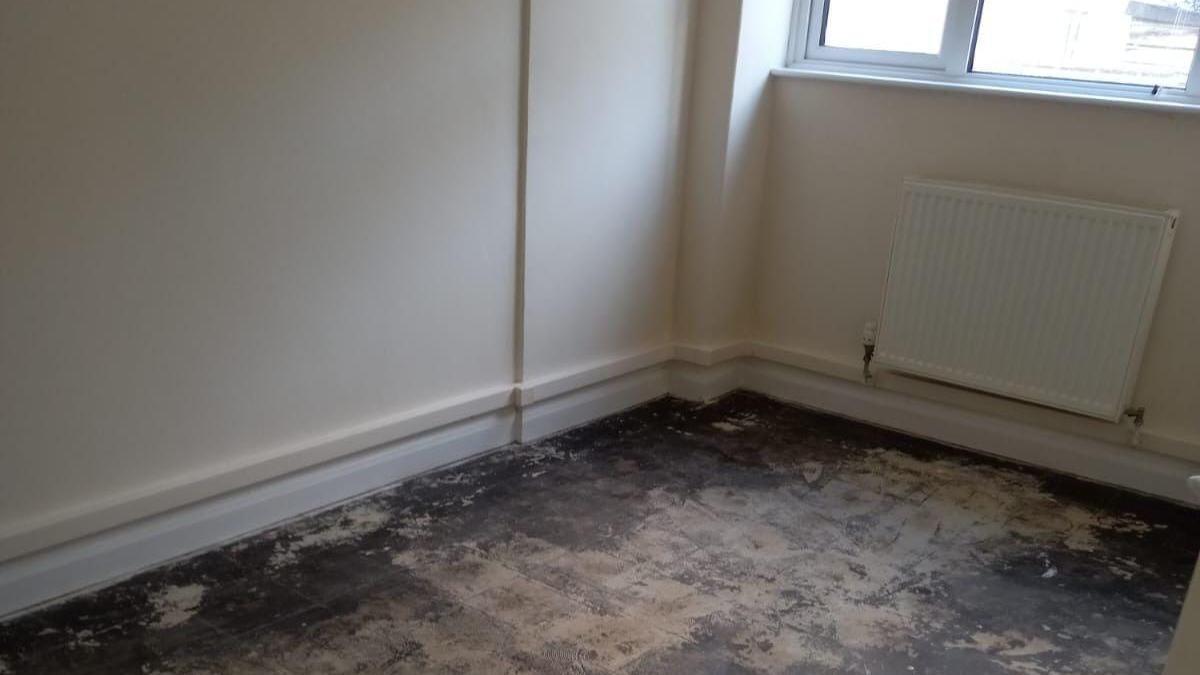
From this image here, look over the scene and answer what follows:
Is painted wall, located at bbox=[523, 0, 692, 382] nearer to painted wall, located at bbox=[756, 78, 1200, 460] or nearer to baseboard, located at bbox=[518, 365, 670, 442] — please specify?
baseboard, located at bbox=[518, 365, 670, 442]

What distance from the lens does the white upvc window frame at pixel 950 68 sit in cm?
327

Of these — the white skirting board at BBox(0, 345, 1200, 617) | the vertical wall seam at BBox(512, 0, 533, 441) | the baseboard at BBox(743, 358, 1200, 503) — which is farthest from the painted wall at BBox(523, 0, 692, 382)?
the baseboard at BBox(743, 358, 1200, 503)

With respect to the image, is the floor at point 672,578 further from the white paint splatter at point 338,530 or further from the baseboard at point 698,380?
the baseboard at point 698,380

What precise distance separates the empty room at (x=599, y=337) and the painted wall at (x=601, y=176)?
16mm

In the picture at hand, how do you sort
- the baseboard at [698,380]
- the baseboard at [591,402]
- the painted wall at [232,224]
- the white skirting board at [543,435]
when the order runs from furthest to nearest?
the baseboard at [698,380] < the baseboard at [591,402] < the white skirting board at [543,435] < the painted wall at [232,224]

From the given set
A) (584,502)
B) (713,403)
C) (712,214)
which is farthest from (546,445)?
(712,214)

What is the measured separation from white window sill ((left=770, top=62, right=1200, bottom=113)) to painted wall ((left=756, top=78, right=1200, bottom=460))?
0.03 meters

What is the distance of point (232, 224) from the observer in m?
2.50

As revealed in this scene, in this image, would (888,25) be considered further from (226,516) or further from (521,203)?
(226,516)

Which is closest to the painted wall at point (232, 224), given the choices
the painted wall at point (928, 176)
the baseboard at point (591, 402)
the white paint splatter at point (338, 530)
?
the white paint splatter at point (338, 530)

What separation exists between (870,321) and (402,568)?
1994mm

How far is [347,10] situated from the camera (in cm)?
263

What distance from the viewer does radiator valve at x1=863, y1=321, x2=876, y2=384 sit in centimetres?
379

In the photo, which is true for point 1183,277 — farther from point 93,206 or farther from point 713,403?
point 93,206
